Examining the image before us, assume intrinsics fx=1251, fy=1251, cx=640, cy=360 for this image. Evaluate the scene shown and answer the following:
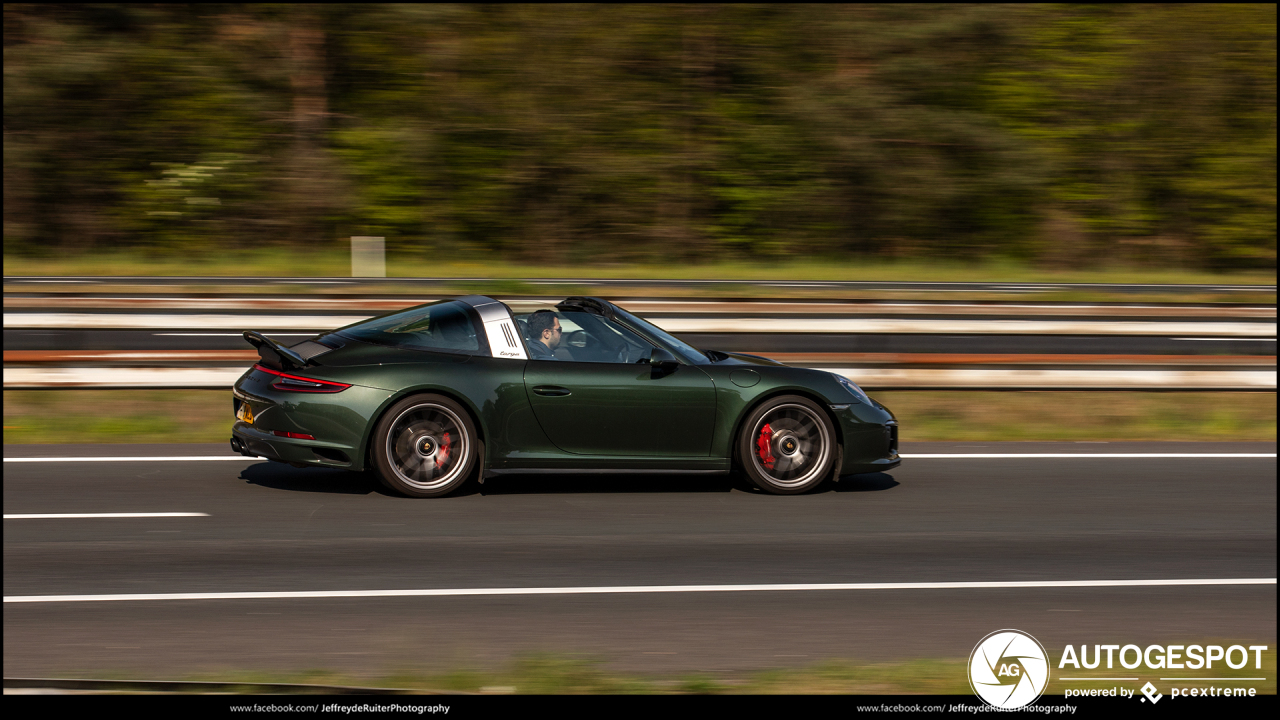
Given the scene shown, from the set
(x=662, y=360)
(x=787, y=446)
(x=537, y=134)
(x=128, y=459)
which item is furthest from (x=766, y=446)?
(x=537, y=134)

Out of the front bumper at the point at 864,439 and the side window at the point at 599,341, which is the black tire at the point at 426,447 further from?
the front bumper at the point at 864,439

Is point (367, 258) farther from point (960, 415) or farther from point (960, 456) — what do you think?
point (960, 456)

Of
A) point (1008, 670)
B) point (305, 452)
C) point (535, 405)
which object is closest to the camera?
point (1008, 670)

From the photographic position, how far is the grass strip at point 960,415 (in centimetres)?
972

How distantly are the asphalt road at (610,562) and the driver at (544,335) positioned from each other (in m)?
0.87

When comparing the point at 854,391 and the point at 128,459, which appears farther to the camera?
the point at 128,459

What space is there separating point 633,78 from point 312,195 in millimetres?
7535

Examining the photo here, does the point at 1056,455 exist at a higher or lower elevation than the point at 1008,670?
higher

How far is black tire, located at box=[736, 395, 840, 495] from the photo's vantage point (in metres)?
7.59

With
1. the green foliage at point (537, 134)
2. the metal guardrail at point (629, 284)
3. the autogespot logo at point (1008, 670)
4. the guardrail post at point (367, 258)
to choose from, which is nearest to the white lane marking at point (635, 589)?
the autogespot logo at point (1008, 670)

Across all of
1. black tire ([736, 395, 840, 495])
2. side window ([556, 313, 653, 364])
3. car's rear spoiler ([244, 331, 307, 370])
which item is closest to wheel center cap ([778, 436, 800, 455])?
black tire ([736, 395, 840, 495])

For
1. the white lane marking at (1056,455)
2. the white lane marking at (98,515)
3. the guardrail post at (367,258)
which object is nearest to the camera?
the white lane marking at (98,515)

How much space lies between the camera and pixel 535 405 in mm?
7219

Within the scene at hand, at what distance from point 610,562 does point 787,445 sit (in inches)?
77.5
